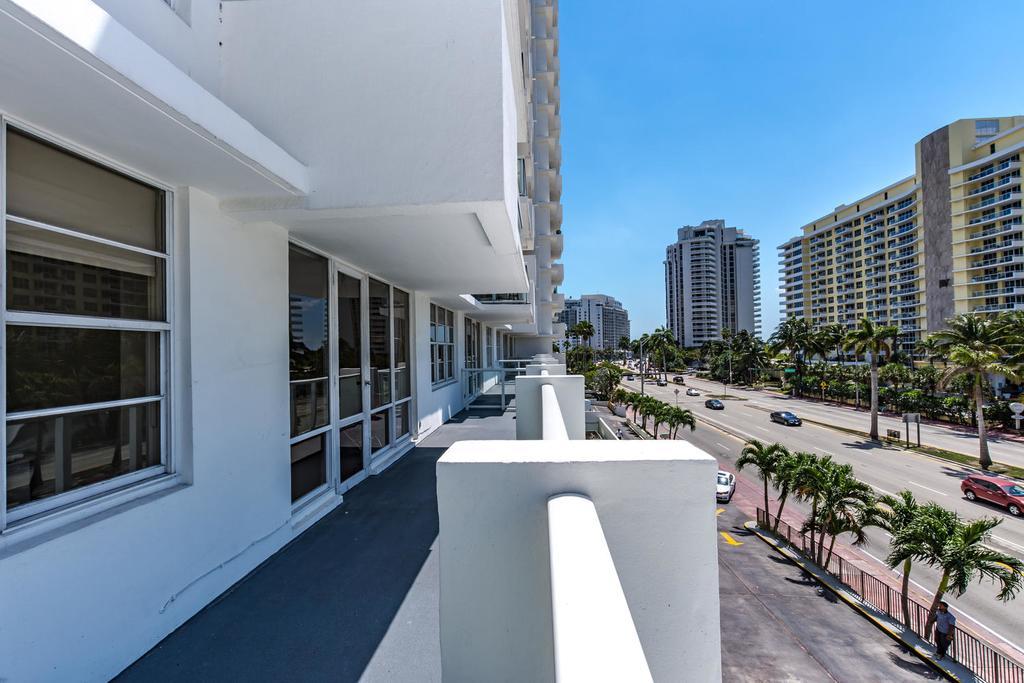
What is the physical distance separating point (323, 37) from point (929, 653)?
58.8ft

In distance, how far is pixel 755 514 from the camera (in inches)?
822

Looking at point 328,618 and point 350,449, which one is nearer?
point 328,618

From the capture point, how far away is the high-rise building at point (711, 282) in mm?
131250

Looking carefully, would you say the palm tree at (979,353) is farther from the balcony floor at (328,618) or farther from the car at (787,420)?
the balcony floor at (328,618)

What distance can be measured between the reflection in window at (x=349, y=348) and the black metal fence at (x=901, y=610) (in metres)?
15.3

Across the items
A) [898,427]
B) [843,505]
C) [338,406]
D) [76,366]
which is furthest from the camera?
[898,427]

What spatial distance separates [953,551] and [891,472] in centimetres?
1744

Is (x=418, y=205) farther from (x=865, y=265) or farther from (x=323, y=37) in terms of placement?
(x=865, y=265)

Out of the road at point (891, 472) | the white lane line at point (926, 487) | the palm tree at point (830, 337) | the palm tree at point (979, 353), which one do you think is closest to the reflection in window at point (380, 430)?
A: the road at point (891, 472)

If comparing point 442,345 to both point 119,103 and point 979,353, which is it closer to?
point 119,103

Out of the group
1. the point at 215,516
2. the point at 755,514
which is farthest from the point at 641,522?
the point at 755,514

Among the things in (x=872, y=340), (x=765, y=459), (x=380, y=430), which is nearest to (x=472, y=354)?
(x=380, y=430)

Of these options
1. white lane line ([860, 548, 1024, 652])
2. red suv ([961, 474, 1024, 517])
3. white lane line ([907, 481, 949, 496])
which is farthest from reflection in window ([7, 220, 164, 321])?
white lane line ([907, 481, 949, 496])

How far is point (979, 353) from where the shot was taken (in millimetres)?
24531
